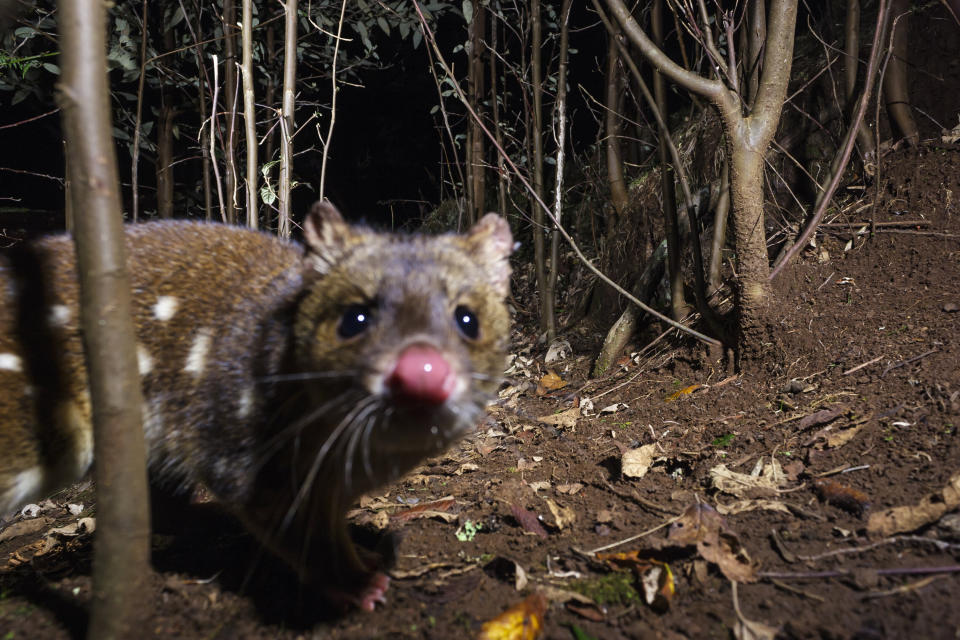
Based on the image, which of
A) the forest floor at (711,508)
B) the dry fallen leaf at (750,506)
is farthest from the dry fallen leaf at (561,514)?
the dry fallen leaf at (750,506)

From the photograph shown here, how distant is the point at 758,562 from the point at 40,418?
2.68 meters

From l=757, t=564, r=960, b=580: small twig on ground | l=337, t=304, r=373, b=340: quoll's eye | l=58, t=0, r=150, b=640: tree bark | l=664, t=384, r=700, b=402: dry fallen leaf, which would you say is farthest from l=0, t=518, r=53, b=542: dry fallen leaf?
l=757, t=564, r=960, b=580: small twig on ground

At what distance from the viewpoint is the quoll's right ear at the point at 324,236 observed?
2.41m

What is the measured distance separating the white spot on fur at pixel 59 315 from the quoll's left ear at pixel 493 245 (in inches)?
63.0

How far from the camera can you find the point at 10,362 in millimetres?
2357

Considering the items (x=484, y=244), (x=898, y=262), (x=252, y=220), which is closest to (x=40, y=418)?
(x=484, y=244)

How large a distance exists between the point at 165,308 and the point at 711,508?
2413mm

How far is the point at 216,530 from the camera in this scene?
3.15 metres

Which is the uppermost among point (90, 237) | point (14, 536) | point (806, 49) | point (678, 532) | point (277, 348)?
point (806, 49)

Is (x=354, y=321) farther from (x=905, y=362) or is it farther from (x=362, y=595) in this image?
(x=905, y=362)

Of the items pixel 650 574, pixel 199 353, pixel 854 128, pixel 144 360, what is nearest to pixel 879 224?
pixel 854 128

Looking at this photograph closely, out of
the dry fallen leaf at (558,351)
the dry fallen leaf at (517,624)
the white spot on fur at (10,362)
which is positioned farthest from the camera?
the dry fallen leaf at (558,351)

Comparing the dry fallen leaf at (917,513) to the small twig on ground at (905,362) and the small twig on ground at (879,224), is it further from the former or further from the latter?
the small twig on ground at (879,224)

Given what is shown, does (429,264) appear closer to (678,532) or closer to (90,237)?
(90,237)
